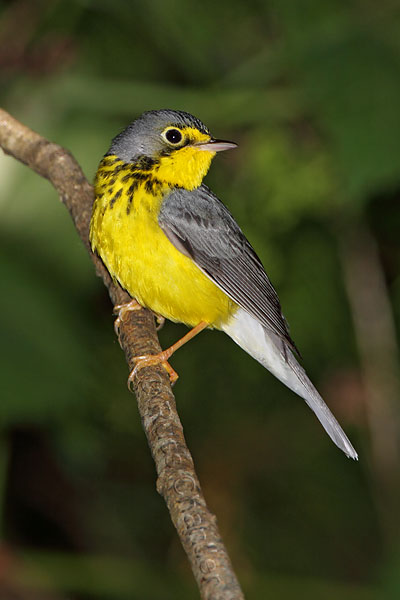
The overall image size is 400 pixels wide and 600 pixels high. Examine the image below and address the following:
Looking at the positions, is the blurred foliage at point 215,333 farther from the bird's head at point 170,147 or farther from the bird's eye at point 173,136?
the bird's eye at point 173,136

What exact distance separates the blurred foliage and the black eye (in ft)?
5.06


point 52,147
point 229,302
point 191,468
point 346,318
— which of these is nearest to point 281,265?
point 346,318

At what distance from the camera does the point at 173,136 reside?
532 cm

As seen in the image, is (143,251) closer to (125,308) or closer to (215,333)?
(125,308)

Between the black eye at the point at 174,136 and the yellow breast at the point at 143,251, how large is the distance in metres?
0.32

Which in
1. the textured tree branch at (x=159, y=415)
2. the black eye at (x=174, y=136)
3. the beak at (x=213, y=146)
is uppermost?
the black eye at (x=174, y=136)

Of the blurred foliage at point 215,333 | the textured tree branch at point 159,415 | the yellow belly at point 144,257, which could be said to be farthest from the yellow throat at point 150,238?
the blurred foliage at point 215,333

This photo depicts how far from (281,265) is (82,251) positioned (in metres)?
2.01

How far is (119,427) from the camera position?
877 cm

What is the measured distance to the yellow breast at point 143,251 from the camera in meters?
4.89

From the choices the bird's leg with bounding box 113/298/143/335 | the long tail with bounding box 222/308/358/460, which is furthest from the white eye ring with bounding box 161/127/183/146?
the long tail with bounding box 222/308/358/460

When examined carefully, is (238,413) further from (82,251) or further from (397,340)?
(82,251)

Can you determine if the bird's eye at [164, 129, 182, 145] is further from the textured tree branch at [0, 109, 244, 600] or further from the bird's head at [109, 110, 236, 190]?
the textured tree branch at [0, 109, 244, 600]

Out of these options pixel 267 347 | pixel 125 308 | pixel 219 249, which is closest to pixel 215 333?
pixel 267 347
